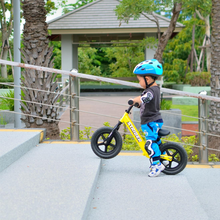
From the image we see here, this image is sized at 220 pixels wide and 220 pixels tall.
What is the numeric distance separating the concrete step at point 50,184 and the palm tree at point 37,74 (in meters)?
1.38

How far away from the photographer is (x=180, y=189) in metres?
3.26

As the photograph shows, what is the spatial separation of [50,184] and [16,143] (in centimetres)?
113

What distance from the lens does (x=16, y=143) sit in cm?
395

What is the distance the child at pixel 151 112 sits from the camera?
354 cm

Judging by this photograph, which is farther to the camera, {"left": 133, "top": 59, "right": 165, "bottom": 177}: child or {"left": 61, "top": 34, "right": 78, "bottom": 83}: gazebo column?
{"left": 61, "top": 34, "right": 78, "bottom": 83}: gazebo column

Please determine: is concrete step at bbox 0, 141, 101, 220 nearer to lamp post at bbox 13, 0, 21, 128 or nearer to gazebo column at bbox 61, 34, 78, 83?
lamp post at bbox 13, 0, 21, 128

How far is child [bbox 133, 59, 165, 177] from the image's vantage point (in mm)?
3539

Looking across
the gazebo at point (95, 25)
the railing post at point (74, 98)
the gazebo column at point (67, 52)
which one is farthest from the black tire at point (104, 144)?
the gazebo column at point (67, 52)

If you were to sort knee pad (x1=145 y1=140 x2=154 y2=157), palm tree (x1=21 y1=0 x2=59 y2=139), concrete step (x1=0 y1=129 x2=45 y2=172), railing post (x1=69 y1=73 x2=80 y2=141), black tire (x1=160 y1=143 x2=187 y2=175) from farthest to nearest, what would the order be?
palm tree (x1=21 y1=0 x2=59 y2=139)
railing post (x1=69 y1=73 x2=80 y2=141)
black tire (x1=160 y1=143 x2=187 y2=175)
knee pad (x1=145 y1=140 x2=154 y2=157)
concrete step (x1=0 y1=129 x2=45 y2=172)

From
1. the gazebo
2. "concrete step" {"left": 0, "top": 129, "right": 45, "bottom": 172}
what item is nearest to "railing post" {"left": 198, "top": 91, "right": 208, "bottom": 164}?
"concrete step" {"left": 0, "top": 129, "right": 45, "bottom": 172}

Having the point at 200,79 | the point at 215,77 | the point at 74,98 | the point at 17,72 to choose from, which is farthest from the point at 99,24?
the point at 74,98

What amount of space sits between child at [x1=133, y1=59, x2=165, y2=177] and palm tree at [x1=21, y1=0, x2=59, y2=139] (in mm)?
2313

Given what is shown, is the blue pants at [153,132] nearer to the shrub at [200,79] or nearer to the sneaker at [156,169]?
the sneaker at [156,169]

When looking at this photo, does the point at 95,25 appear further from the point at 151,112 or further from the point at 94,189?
the point at 94,189
